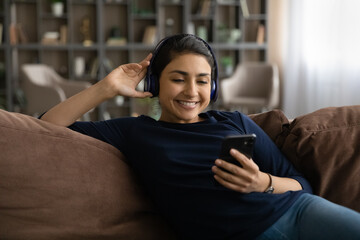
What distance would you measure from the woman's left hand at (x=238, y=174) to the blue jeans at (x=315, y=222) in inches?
5.1

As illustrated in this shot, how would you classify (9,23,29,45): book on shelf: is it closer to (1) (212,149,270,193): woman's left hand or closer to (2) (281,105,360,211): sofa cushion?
(2) (281,105,360,211): sofa cushion

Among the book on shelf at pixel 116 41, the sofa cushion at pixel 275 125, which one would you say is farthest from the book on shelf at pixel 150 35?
the sofa cushion at pixel 275 125

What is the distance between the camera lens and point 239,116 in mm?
1497

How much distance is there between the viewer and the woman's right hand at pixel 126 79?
1521 mm

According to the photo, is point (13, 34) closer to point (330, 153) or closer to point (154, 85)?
point (154, 85)

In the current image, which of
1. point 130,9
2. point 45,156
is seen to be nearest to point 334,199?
point 45,156

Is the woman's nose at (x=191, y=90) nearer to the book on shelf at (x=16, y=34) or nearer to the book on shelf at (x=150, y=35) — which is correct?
the book on shelf at (x=150, y=35)

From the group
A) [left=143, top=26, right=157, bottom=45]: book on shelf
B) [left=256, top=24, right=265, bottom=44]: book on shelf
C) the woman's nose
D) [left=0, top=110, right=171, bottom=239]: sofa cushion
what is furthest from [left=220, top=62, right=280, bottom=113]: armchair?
[left=0, top=110, right=171, bottom=239]: sofa cushion

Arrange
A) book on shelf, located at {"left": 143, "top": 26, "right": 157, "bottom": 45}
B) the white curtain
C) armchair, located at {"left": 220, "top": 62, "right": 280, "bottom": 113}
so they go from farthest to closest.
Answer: book on shelf, located at {"left": 143, "top": 26, "right": 157, "bottom": 45}, armchair, located at {"left": 220, "top": 62, "right": 280, "bottom": 113}, the white curtain

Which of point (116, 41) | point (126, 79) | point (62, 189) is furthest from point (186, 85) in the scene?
point (116, 41)

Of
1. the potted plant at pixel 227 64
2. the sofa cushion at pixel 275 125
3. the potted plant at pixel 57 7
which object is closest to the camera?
the sofa cushion at pixel 275 125

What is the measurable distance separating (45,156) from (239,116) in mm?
614

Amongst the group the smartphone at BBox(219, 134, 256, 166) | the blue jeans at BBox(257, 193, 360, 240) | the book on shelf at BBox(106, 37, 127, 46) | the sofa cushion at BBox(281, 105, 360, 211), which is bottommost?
the blue jeans at BBox(257, 193, 360, 240)

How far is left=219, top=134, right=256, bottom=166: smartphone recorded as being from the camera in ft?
3.74
